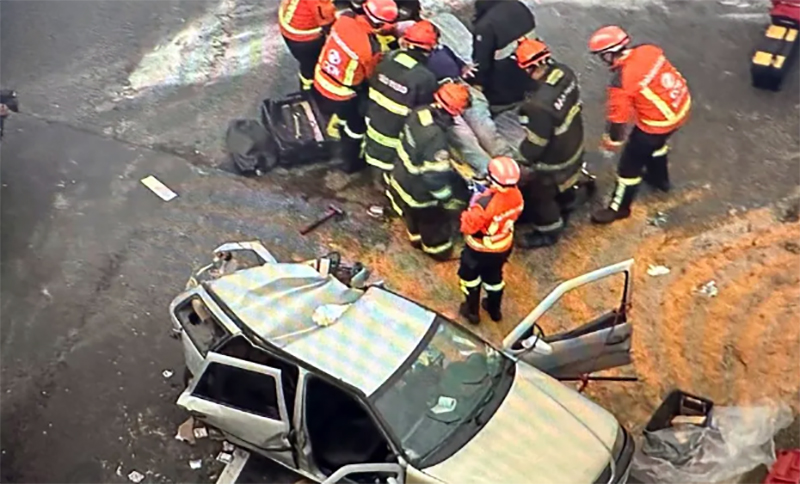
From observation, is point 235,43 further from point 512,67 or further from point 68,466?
point 68,466

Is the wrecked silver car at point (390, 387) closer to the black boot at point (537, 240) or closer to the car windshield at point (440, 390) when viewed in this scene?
the car windshield at point (440, 390)

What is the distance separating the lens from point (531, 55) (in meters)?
8.46

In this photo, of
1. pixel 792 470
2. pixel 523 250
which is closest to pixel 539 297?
pixel 523 250

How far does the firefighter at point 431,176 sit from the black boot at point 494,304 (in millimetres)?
664

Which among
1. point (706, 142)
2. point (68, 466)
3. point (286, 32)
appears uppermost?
point (286, 32)

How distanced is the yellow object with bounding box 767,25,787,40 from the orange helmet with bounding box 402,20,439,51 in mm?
3889

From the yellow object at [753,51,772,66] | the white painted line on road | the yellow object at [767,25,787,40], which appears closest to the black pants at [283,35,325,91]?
the white painted line on road

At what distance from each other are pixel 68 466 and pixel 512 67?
463 cm

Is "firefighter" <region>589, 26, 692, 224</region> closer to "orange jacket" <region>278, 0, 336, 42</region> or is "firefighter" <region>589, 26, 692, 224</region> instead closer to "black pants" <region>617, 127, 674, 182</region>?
"black pants" <region>617, 127, 674, 182</region>

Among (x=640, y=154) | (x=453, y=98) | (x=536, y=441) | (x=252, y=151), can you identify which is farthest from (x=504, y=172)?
(x=252, y=151)

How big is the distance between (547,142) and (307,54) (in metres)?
2.53

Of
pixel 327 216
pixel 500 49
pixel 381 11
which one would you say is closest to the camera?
pixel 381 11

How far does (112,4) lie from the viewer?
474 inches

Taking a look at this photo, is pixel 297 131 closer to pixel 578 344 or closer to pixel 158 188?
pixel 158 188
